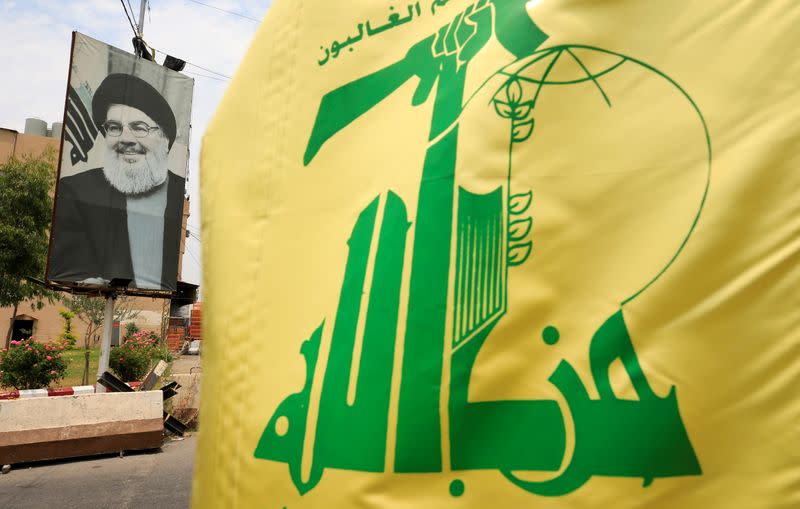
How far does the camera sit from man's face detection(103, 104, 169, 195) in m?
11.0

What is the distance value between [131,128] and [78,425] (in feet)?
20.8

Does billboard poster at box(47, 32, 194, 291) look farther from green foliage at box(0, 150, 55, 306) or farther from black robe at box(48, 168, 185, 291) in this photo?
green foliage at box(0, 150, 55, 306)

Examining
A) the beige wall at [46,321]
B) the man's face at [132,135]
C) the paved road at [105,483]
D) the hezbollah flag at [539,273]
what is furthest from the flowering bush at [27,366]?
the beige wall at [46,321]

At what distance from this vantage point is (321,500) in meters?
1.01

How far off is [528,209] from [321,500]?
639 millimetres

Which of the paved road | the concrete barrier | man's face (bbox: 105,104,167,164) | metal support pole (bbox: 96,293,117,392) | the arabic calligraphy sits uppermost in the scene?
man's face (bbox: 105,104,167,164)

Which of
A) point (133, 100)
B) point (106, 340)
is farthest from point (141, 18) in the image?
point (106, 340)

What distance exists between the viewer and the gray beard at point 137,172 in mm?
10953

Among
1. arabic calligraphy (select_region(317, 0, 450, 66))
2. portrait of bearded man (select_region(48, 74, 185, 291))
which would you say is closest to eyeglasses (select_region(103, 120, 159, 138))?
portrait of bearded man (select_region(48, 74, 185, 291))

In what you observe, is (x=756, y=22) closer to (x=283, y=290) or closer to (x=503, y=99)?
(x=503, y=99)

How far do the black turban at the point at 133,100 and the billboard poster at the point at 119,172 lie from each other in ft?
0.06

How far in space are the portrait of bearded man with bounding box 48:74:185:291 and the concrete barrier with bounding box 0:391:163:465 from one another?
4059 mm

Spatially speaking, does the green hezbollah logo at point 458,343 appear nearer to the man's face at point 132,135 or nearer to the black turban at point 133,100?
the man's face at point 132,135

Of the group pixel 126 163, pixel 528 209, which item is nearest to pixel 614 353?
pixel 528 209
